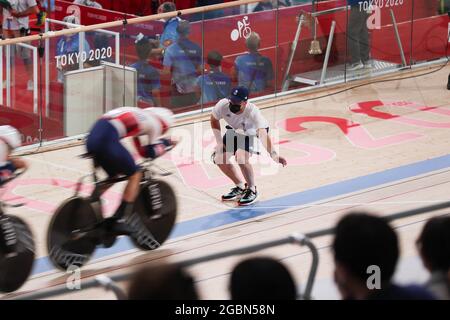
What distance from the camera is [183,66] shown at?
13133 mm

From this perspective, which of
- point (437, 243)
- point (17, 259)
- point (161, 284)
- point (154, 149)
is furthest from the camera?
point (154, 149)

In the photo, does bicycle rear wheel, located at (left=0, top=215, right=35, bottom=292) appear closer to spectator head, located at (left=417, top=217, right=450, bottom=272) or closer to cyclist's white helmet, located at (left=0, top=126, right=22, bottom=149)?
cyclist's white helmet, located at (left=0, top=126, right=22, bottom=149)

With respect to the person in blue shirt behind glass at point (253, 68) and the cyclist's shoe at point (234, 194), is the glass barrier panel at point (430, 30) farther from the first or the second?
the cyclist's shoe at point (234, 194)

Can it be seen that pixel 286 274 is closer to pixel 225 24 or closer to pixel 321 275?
pixel 321 275

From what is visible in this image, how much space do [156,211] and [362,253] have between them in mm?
4979

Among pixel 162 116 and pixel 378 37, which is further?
pixel 378 37

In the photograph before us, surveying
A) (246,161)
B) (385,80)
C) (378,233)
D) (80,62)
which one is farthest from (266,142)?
(378,233)

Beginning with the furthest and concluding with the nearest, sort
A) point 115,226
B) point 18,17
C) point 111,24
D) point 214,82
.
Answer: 1. point 18,17
2. point 214,82
3. point 111,24
4. point 115,226

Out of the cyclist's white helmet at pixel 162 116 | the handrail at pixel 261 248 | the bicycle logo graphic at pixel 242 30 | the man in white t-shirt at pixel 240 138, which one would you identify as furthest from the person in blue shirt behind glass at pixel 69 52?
the handrail at pixel 261 248

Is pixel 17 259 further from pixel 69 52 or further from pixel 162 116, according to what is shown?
pixel 69 52

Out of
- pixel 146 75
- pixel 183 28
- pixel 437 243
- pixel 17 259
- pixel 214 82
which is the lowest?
pixel 17 259

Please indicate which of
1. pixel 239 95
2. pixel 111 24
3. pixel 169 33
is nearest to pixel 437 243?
pixel 239 95

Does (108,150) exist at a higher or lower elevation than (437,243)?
lower

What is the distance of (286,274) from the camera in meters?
3.93
